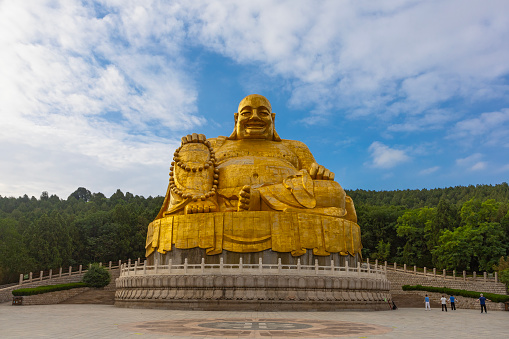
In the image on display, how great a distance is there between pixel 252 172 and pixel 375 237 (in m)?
26.1

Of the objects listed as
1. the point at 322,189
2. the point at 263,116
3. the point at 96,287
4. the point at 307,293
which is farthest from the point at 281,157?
the point at 96,287

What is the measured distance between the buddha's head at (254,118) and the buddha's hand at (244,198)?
500 centimetres

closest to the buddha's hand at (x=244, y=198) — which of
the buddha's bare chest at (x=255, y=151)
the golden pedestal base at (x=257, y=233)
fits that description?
the golden pedestal base at (x=257, y=233)

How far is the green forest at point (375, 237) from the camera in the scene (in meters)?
30.0

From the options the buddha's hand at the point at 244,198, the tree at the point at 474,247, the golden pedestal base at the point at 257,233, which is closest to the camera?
the golden pedestal base at the point at 257,233

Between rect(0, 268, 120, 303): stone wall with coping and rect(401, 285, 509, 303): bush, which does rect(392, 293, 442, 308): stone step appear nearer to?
rect(401, 285, 509, 303): bush

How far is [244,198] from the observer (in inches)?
634

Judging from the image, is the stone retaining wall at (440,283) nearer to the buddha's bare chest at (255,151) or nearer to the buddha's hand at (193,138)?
the buddha's bare chest at (255,151)

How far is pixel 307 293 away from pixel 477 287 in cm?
1520

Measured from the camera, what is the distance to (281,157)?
20.2 meters

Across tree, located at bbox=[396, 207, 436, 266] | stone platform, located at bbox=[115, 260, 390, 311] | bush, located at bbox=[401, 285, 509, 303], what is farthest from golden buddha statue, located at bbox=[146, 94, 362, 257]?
tree, located at bbox=[396, 207, 436, 266]

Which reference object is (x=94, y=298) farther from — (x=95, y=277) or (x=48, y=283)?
(x=48, y=283)

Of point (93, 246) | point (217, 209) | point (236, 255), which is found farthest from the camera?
point (93, 246)

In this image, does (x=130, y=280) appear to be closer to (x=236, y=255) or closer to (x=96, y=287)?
(x=236, y=255)
